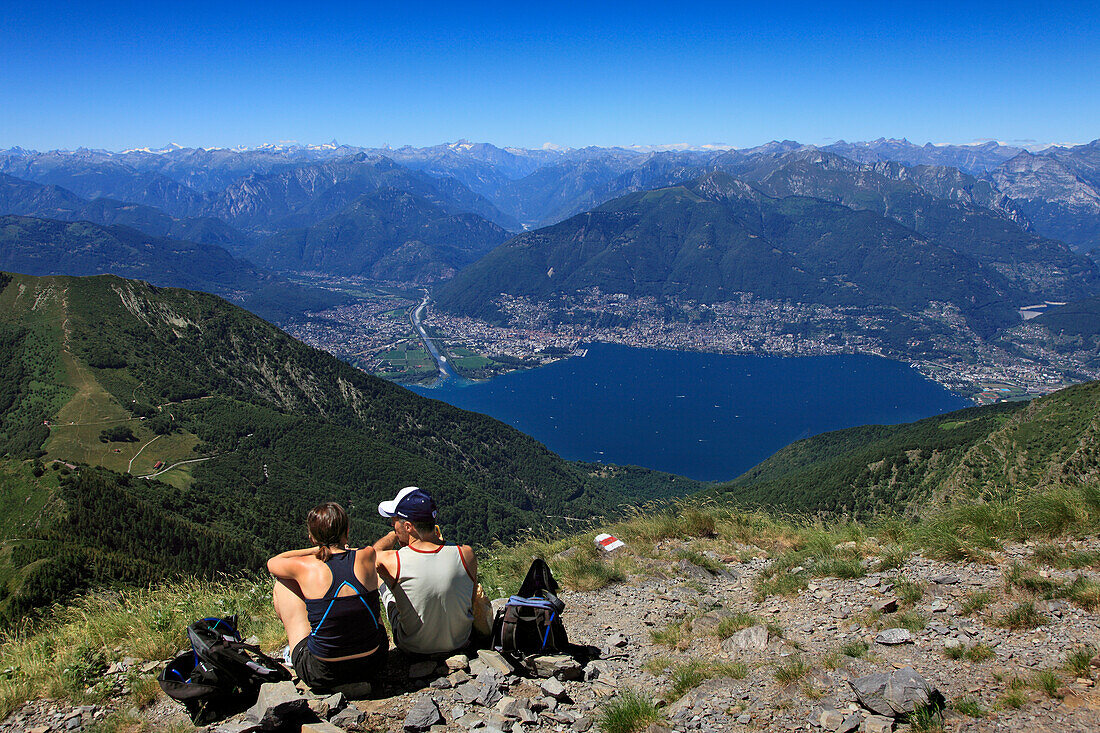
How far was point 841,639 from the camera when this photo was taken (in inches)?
205

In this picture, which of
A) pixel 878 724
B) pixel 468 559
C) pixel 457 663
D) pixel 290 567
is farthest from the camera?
pixel 468 559

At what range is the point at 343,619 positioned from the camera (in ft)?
14.8

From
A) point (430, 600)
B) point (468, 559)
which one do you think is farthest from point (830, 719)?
point (430, 600)

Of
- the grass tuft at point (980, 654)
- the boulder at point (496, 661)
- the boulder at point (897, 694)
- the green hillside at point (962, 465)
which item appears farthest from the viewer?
the green hillside at point (962, 465)

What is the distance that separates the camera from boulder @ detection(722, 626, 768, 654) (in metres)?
5.26

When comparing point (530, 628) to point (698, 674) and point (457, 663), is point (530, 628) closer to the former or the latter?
point (457, 663)

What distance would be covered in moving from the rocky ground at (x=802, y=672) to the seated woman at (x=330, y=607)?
0.25 meters

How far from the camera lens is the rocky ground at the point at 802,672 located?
3.84 meters

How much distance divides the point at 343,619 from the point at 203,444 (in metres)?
67.6

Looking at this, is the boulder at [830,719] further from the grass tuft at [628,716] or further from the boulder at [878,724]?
the grass tuft at [628,716]

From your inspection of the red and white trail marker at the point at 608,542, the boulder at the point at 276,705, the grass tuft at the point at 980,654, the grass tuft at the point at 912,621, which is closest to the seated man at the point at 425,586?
the boulder at the point at 276,705

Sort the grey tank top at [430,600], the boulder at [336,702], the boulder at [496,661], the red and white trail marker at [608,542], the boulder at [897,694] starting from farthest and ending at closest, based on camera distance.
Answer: the red and white trail marker at [608,542]
the grey tank top at [430,600]
the boulder at [496,661]
the boulder at [336,702]
the boulder at [897,694]

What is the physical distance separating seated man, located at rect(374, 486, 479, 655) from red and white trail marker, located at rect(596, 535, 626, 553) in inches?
149

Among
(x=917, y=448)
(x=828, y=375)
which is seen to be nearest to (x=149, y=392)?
(x=917, y=448)
